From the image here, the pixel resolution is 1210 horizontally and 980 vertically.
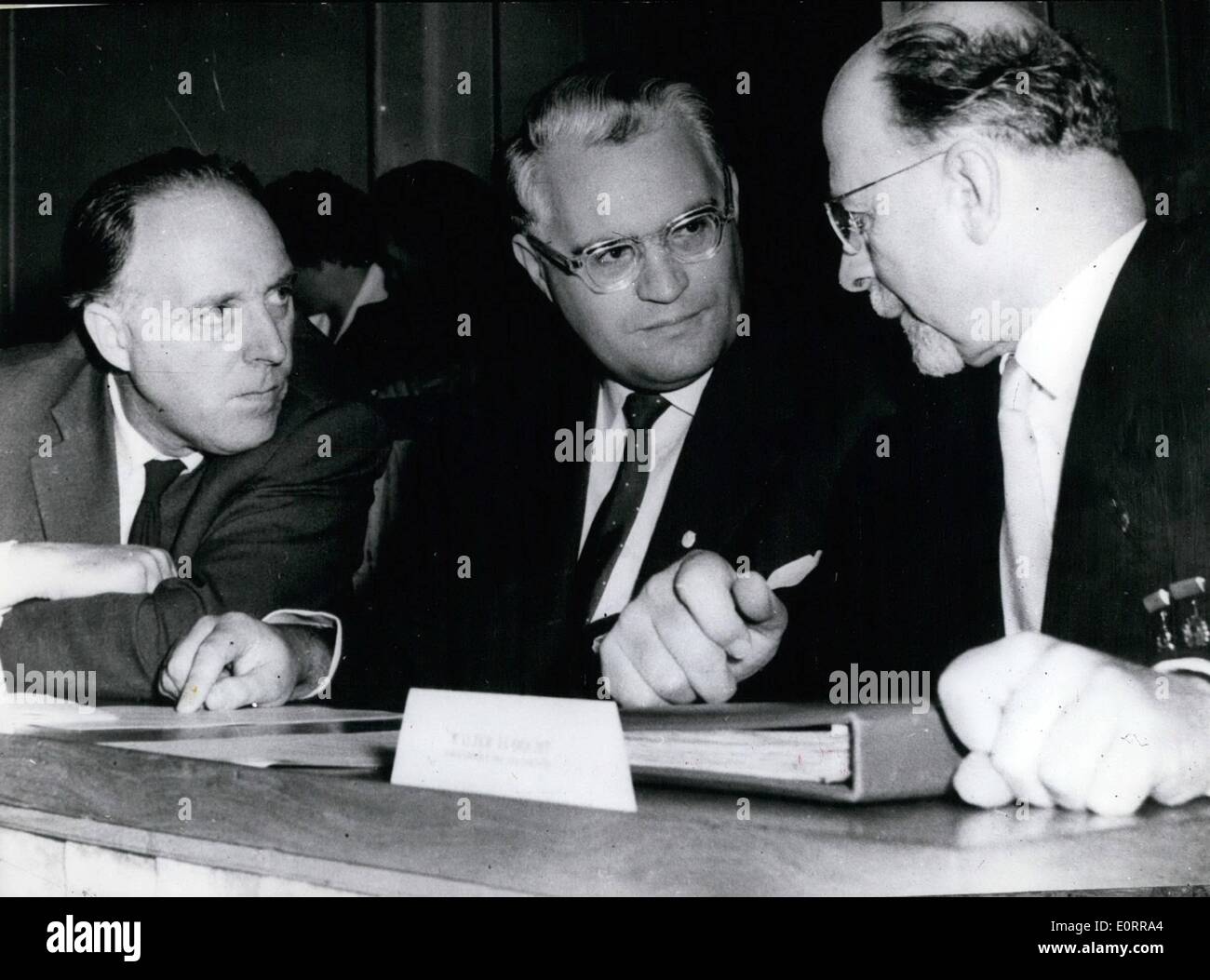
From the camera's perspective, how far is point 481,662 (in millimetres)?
1274

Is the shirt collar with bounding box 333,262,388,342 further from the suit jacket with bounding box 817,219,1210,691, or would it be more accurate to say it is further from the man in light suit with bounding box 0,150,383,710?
the suit jacket with bounding box 817,219,1210,691

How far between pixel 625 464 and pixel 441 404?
24 cm

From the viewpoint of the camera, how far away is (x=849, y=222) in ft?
3.84

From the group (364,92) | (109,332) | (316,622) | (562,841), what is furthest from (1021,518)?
(109,332)

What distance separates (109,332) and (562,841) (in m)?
0.88

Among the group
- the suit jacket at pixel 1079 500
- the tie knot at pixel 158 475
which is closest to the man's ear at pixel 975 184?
the suit jacket at pixel 1079 500

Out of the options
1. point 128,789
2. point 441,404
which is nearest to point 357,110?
point 441,404

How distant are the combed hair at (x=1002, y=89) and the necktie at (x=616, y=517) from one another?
38cm

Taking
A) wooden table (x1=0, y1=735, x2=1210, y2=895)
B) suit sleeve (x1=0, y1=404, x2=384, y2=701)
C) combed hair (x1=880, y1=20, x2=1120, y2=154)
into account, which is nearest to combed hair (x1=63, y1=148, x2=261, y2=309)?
suit sleeve (x1=0, y1=404, x2=384, y2=701)

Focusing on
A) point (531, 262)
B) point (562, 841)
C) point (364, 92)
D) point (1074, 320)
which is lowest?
point (562, 841)

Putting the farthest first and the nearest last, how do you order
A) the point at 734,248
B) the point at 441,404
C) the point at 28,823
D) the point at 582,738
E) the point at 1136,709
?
1. the point at 441,404
2. the point at 734,248
3. the point at 28,823
4. the point at 582,738
5. the point at 1136,709

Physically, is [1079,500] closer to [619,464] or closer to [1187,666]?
[1187,666]

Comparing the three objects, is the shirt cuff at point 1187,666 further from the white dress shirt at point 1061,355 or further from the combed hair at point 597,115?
the combed hair at point 597,115

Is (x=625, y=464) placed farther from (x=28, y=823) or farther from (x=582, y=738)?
(x=28, y=823)
